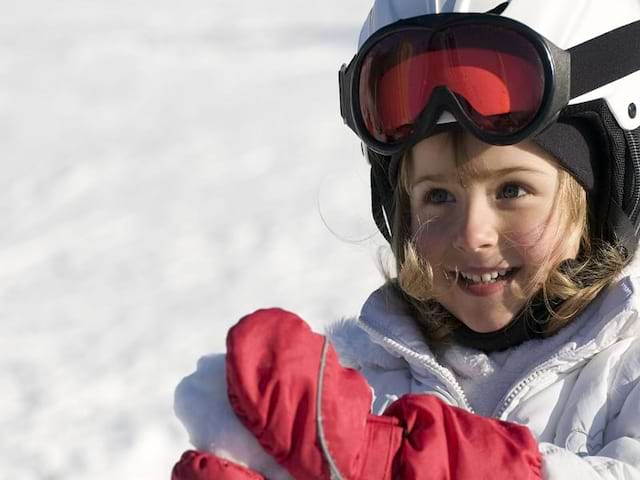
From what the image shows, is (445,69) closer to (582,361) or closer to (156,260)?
(582,361)

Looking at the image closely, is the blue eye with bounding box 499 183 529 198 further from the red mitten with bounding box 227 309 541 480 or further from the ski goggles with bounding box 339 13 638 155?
the red mitten with bounding box 227 309 541 480

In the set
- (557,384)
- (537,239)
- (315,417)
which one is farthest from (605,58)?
(315,417)

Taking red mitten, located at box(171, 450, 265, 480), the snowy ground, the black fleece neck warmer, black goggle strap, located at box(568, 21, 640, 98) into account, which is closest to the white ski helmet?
black goggle strap, located at box(568, 21, 640, 98)

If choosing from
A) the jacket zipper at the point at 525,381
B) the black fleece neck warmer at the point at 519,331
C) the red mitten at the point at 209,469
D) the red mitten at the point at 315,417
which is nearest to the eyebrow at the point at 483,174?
the black fleece neck warmer at the point at 519,331

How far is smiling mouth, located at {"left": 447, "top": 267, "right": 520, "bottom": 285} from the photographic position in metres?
2.33

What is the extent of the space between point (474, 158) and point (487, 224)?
0.13 meters

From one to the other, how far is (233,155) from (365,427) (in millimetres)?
5714

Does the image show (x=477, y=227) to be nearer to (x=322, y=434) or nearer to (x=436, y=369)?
(x=436, y=369)

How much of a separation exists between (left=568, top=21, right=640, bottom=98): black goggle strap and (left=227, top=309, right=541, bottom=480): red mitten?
0.92 m

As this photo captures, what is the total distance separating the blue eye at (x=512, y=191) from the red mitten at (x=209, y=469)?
883mm

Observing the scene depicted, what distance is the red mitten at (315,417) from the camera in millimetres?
1605

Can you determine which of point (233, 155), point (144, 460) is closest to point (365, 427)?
point (144, 460)

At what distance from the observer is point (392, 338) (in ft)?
8.16

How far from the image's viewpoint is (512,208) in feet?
7.52
